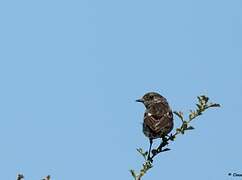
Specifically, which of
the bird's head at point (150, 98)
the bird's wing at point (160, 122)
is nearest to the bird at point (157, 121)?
the bird's wing at point (160, 122)

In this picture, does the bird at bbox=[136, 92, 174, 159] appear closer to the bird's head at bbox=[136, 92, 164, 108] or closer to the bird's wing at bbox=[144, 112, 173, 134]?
the bird's wing at bbox=[144, 112, 173, 134]

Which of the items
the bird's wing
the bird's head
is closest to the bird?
the bird's wing

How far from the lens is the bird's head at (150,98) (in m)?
13.5

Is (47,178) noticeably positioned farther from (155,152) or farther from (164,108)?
(164,108)

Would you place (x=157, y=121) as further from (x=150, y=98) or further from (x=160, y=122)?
(x=150, y=98)

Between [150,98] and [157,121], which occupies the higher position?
[150,98]

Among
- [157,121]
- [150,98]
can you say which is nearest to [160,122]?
[157,121]

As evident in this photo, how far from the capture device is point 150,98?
13.9 metres

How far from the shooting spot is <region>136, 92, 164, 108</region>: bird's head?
13461 mm

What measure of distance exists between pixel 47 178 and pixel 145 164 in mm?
1679

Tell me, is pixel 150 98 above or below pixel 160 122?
above

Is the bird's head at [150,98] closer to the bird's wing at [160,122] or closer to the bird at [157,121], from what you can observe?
the bird at [157,121]

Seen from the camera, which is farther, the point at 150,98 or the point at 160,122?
the point at 150,98

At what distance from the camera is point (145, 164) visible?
20.3 feet
